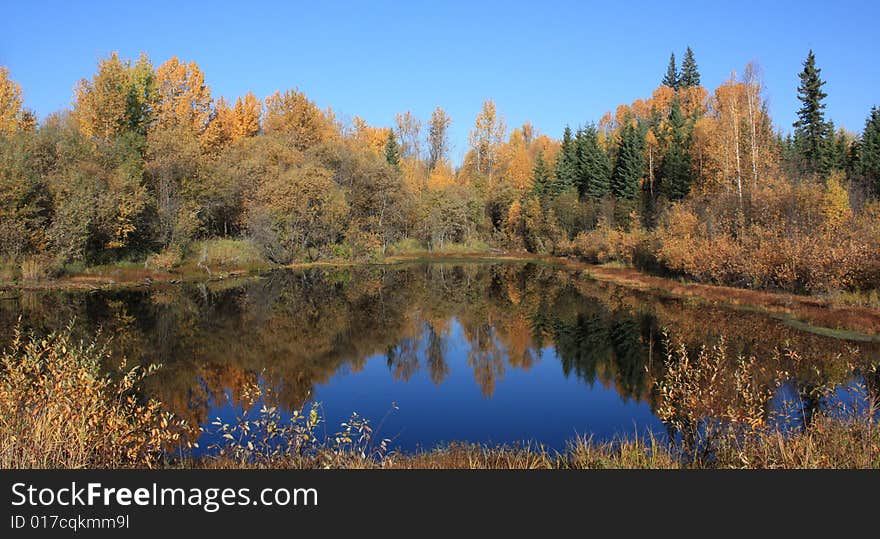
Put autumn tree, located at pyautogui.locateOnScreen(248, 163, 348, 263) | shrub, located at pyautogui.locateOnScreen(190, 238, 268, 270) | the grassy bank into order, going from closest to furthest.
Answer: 1. the grassy bank
2. shrub, located at pyautogui.locateOnScreen(190, 238, 268, 270)
3. autumn tree, located at pyautogui.locateOnScreen(248, 163, 348, 263)

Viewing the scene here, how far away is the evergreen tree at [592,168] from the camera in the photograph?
220ft

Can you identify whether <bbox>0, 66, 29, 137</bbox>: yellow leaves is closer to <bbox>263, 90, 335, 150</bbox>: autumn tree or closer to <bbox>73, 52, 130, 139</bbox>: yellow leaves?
<bbox>73, 52, 130, 139</bbox>: yellow leaves

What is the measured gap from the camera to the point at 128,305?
27734 millimetres

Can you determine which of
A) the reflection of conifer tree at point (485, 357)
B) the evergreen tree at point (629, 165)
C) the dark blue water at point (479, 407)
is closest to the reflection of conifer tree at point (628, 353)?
the dark blue water at point (479, 407)

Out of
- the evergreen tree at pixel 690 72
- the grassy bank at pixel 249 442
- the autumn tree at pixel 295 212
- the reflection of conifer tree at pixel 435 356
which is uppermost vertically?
the evergreen tree at pixel 690 72

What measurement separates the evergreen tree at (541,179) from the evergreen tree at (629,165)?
27.1 ft

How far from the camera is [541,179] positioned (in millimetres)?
73750

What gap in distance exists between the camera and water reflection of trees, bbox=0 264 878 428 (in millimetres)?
16062

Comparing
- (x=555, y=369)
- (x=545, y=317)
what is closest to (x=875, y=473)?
(x=555, y=369)

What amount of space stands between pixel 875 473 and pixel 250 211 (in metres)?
48.4

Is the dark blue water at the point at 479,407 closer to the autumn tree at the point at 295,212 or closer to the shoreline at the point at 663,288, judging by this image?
the shoreline at the point at 663,288

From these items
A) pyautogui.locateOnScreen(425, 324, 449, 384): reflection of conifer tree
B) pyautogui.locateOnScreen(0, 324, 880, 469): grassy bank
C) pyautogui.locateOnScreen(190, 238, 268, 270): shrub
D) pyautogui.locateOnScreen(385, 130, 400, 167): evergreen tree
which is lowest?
pyautogui.locateOnScreen(425, 324, 449, 384): reflection of conifer tree

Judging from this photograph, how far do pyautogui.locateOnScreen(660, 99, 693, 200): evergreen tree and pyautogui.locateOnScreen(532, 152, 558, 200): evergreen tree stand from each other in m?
13.3

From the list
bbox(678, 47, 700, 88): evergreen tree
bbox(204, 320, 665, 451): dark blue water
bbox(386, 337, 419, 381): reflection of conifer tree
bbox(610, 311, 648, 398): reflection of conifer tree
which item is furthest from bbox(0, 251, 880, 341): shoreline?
bbox(678, 47, 700, 88): evergreen tree
